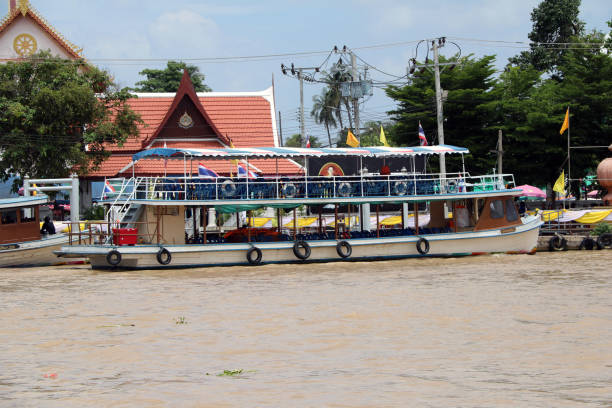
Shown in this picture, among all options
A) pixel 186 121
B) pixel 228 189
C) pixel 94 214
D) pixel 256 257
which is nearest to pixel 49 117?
pixel 94 214

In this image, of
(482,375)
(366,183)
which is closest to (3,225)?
(366,183)

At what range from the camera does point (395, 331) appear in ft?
44.1

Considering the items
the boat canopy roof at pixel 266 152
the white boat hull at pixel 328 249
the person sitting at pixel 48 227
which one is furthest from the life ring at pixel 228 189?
the person sitting at pixel 48 227

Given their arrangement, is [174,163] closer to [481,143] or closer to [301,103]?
[301,103]

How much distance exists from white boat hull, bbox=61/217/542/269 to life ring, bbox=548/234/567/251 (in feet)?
8.09

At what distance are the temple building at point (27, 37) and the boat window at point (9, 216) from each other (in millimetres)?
24031

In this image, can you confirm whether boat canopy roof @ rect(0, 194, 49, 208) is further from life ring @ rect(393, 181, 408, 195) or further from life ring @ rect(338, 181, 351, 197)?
life ring @ rect(393, 181, 408, 195)

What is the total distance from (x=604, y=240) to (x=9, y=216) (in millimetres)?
21887

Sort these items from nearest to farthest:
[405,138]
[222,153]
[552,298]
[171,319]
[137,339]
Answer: [137,339], [171,319], [552,298], [222,153], [405,138]

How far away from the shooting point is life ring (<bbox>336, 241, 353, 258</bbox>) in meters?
26.3

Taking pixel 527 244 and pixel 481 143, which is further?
pixel 481 143

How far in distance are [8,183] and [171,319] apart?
31.4 m

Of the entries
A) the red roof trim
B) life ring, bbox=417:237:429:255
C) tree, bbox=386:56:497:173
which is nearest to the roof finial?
the red roof trim

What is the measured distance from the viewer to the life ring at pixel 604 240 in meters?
30.5
